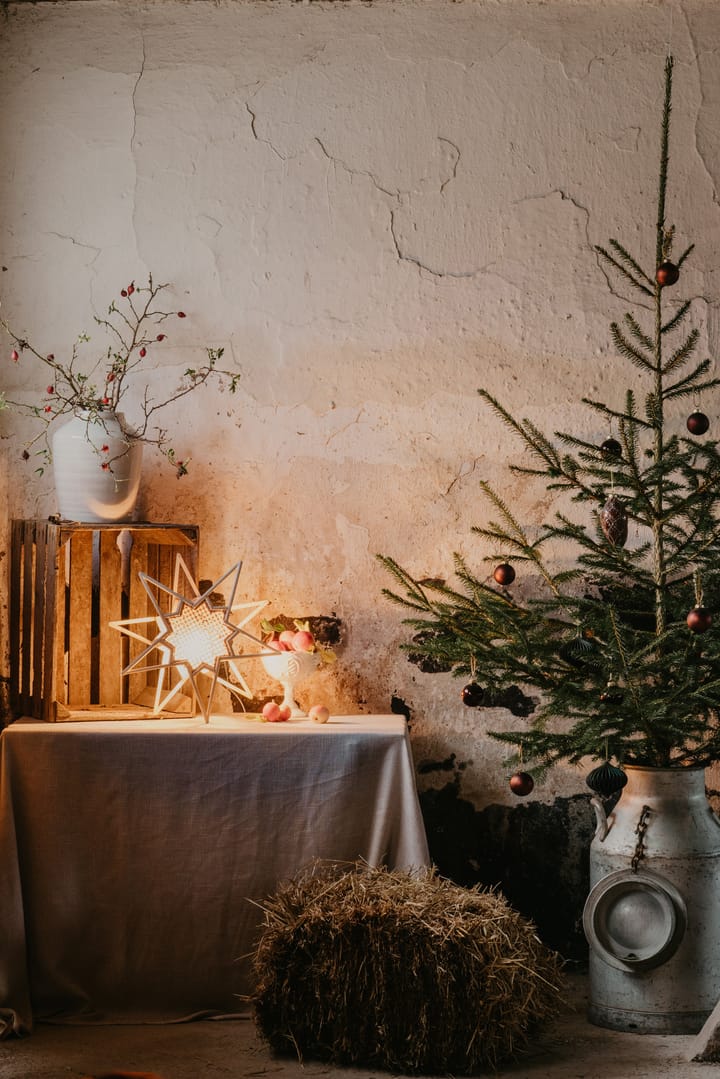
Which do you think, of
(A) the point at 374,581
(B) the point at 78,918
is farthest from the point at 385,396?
(B) the point at 78,918

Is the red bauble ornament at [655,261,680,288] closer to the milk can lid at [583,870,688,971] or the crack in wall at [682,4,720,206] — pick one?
the crack in wall at [682,4,720,206]

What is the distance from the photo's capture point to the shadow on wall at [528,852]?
337 cm

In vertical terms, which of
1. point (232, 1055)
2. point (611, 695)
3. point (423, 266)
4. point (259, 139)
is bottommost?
point (232, 1055)

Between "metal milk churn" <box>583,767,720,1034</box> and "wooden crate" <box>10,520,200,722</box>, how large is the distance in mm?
1435

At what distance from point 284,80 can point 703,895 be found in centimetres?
272

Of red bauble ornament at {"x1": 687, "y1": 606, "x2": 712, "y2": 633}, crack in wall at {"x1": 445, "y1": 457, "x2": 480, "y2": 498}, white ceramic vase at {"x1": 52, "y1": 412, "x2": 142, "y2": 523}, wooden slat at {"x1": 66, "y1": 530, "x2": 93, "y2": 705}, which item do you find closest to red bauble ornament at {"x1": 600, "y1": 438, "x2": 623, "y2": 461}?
red bauble ornament at {"x1": 687, "y1": 606, "x2": 712, "y2": 633}

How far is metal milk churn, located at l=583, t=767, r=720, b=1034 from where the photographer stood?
2.77 meters

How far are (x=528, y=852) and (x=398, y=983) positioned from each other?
979 mm

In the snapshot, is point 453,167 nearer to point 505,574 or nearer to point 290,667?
point 505,574

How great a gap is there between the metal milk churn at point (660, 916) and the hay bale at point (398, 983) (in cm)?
29


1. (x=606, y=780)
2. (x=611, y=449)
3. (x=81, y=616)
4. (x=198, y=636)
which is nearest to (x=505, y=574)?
(x=611, y=449)

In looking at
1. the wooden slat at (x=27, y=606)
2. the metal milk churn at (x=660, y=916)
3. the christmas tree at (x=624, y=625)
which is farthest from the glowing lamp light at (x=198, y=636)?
the metal milk churn at (x=660, y=916)

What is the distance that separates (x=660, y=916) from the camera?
276 centimetres

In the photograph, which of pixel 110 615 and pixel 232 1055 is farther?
pixel 110 615
